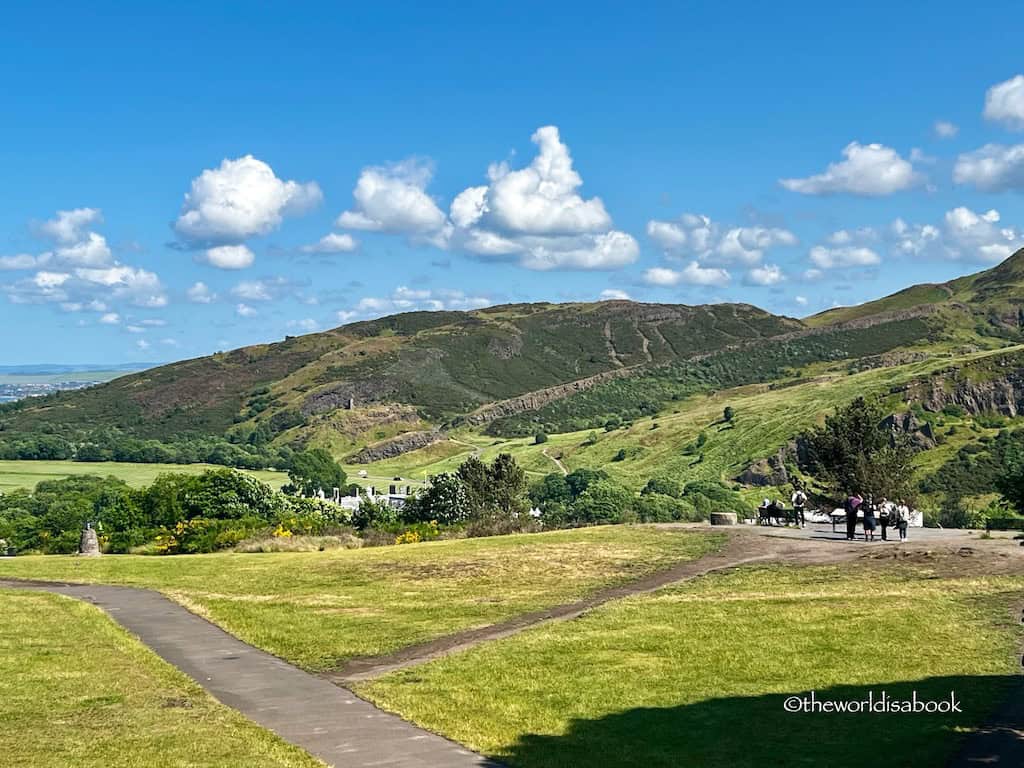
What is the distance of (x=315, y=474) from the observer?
141 m

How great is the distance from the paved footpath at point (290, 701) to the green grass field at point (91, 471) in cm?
12566

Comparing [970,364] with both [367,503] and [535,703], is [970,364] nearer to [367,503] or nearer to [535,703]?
[367,503]

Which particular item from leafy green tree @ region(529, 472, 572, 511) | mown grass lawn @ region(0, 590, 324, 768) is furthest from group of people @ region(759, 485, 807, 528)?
leafy green tree @ region(529, 472, 572, 511)

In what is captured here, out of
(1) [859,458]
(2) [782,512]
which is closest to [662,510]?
(1) [859,458]

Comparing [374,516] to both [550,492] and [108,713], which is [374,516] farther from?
[550,492]

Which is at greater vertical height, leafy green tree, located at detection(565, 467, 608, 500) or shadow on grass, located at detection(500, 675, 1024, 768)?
leafy green tree, located at detection(565, 467, 608, 500)

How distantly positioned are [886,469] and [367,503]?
84.6 ft

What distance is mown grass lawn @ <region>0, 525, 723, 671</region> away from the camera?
2236cm

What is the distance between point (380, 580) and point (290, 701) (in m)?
14.3

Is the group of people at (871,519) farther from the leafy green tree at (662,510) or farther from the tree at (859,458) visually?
the leafy green tree at (662,510)

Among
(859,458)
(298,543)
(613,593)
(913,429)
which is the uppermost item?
(913,429)

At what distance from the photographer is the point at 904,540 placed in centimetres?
3325

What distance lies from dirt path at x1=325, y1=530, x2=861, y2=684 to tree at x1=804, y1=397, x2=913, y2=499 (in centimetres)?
1173

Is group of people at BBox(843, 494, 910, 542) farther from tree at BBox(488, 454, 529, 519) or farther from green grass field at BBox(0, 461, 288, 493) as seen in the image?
green grass field at BBox(0, 461, 288, 493)
